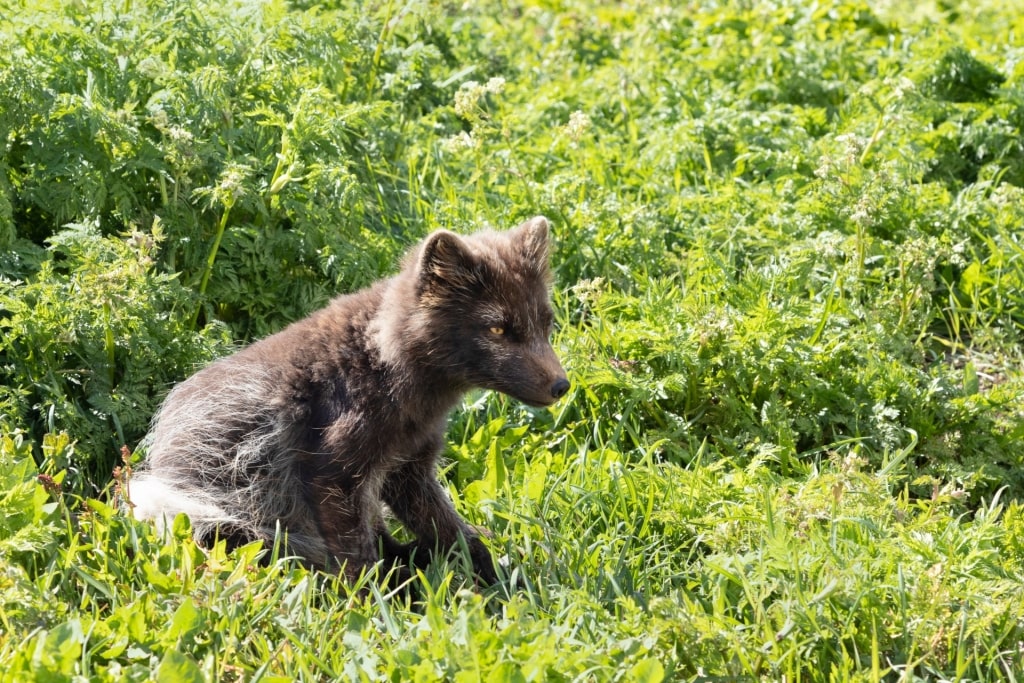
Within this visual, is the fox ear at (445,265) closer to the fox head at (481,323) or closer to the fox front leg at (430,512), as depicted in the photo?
the fox head at (481,323)

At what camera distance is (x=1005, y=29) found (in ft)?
32.2

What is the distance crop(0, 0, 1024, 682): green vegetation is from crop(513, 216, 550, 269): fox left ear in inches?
28.3

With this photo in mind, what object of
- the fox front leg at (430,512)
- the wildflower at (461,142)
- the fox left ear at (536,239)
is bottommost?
the fox front leg at (430,512)

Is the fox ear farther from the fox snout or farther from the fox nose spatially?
the fox nose

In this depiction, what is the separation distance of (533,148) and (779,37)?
2.64m

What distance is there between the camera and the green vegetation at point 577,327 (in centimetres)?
441

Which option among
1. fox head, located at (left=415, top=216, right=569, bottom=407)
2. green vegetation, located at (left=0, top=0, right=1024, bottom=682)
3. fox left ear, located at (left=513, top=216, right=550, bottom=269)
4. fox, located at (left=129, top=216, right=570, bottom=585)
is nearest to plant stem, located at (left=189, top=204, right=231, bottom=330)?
green vegetation, located at (left=0, top=0, right=1024, bottom=682)

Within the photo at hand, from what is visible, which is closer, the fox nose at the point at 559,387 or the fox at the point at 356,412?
the fox at the point at 356,412

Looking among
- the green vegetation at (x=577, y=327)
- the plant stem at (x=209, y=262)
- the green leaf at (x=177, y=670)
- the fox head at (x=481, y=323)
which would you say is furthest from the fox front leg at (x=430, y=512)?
the green leaf at (x=177, y=670)

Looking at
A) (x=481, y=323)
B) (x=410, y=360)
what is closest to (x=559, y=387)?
(x=481, y=323)

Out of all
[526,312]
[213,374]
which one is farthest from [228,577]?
[526,312]

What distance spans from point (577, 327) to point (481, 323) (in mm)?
1589

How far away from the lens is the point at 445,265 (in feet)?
17.5

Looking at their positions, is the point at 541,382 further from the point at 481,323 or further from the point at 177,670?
the point at 177,670
